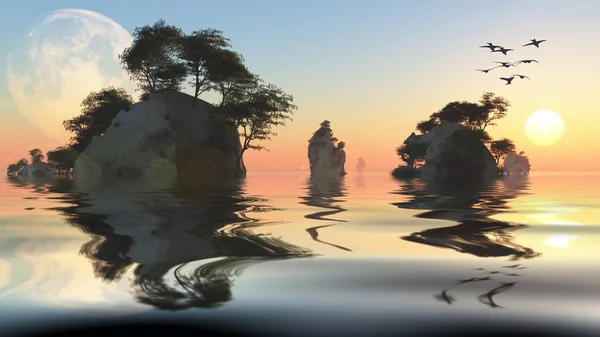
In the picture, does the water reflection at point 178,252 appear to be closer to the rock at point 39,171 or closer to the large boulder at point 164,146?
the large boulder at point 164,146

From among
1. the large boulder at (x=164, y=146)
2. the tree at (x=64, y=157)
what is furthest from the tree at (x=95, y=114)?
the large boulder at (x=164, y=146)

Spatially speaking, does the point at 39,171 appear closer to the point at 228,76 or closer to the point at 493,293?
the point at 228,76

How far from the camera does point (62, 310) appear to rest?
3.95 m

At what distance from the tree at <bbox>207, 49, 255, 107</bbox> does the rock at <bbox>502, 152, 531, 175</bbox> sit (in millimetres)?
97910

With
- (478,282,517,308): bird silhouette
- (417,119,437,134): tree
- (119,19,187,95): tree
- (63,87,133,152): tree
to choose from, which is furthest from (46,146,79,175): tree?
(478,282,517,308): bird silhouette

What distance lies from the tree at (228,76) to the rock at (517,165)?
97.9 m

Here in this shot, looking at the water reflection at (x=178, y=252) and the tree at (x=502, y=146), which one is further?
the tree at (x=502, y=146)

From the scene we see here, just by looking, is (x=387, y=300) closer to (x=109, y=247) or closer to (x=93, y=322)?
(x=93, y=322)

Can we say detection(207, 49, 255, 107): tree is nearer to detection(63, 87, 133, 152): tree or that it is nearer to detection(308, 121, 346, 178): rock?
detection(63, 87, 133, 152): tree

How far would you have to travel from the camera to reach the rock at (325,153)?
115 meters

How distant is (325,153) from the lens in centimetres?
11656

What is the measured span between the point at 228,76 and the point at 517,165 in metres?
104

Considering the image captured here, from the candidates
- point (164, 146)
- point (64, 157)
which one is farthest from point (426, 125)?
point (64, 157)

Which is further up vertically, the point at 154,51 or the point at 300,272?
the point at 154,51
